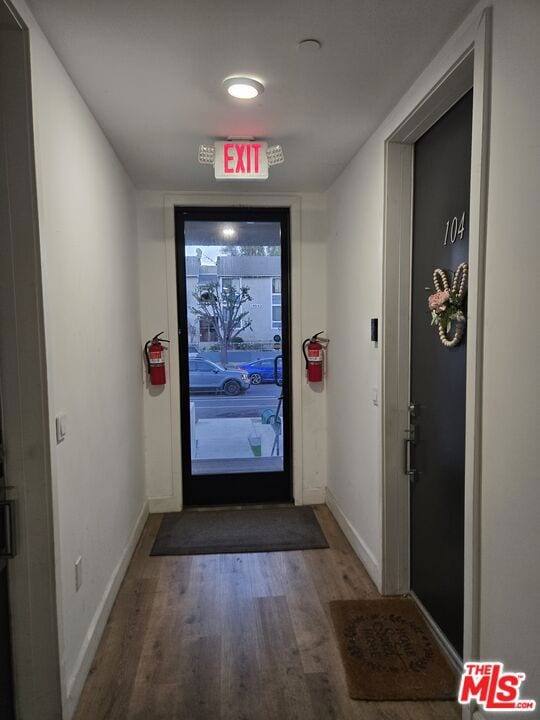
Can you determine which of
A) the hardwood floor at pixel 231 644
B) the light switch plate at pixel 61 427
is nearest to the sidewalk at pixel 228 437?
the hardwood floor at pixel 231 644

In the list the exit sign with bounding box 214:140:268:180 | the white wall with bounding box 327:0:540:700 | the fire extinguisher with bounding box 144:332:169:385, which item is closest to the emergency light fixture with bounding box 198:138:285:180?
the exit sign with bounding box 214:140:268:180

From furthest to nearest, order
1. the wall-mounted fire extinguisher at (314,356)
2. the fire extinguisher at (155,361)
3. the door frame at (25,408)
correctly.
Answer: the wall-mounted fire extinguisher at (314,356) < the fire extinguisher at (155,361) < the door frame at (25,408)

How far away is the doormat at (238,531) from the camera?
117 inches

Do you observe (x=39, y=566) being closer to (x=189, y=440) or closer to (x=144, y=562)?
(x=144, y=562)

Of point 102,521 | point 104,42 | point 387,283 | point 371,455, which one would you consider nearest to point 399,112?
point 387,283

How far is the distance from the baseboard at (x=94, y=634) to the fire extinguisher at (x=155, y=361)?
3.68 ft

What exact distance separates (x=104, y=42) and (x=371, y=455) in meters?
2.31

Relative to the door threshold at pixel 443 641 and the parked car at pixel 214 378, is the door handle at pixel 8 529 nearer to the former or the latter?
the door threshold at pixel 443 641

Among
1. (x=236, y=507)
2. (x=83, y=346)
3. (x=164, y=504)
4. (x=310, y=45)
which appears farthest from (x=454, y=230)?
(x=164, y=504)

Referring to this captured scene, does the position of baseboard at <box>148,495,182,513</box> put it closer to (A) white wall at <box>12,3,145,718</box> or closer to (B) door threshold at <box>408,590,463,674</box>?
Result: (A) white wall at <box>12,3,145,718</box>

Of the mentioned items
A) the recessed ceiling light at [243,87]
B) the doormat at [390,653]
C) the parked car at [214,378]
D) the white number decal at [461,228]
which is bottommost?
the doormat at [390,653]

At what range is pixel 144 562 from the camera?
9.17ft

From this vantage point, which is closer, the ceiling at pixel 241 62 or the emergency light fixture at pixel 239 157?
the ceiling at pixel 241 62

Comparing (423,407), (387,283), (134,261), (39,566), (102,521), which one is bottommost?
(102,521)
